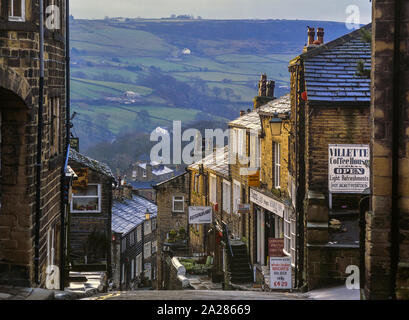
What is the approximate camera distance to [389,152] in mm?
10094

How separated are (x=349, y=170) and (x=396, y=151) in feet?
25.8

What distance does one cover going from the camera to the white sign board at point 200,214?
31484 mm

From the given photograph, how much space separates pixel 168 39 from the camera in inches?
3580

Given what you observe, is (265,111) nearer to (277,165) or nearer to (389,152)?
(277,165)

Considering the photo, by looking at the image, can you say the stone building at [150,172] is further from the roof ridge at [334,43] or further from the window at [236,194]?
the roof ridge at [334,43]

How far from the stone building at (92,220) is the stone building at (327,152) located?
14.5 metres

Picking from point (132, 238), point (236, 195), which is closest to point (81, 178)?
point (236, 195)

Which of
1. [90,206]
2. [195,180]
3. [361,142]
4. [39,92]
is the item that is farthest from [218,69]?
[39,92]

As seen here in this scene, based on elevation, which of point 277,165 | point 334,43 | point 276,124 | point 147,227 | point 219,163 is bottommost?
point 147,227

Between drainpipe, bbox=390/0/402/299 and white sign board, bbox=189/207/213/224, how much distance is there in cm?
2159

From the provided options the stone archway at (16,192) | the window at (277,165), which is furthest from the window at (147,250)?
the stone archway at (16,192)

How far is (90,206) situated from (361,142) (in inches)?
695

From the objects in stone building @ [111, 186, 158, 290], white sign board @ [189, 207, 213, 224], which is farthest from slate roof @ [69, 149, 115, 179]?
stone building @ [111, 186, 158, 290]

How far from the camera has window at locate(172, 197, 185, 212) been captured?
145 ft
